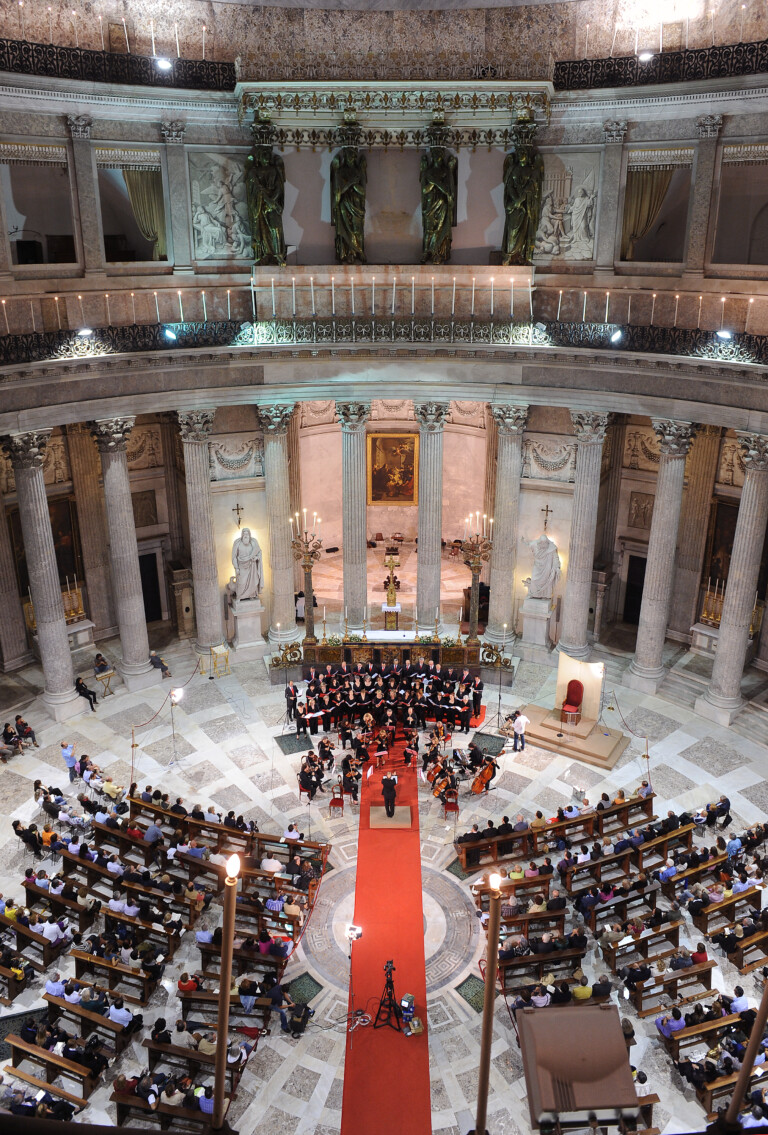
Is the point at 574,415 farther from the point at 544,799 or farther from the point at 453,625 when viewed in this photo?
the point at 544,799

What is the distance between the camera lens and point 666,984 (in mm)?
21000

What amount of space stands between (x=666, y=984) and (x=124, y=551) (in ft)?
76.5

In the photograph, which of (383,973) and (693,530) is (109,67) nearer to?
(693,530)

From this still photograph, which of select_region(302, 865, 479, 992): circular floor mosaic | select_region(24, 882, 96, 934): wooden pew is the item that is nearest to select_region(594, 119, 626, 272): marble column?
select_region(302, 865, 479, 992): circular floor mosaic

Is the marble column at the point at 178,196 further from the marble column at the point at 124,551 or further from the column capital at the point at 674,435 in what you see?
the column capital at the point at 674,435

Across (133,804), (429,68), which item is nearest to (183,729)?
(133,804)

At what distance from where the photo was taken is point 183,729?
107 ft

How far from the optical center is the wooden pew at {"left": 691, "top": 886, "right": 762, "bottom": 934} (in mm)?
23031

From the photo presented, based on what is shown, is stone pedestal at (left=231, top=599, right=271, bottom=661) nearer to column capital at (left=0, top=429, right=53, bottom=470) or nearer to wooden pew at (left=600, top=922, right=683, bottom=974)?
column capital at (left=0, top=429, right=53, bottom=470)

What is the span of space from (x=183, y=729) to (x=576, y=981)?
1697 cm

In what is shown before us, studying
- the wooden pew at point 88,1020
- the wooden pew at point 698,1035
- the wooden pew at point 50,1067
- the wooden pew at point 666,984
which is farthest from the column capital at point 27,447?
the wooden pew at point 698,1035

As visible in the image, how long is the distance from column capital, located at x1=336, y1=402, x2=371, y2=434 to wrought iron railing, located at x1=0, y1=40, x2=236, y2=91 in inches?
477

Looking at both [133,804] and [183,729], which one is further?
[183,729]

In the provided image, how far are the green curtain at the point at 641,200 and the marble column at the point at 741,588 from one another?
886cm
